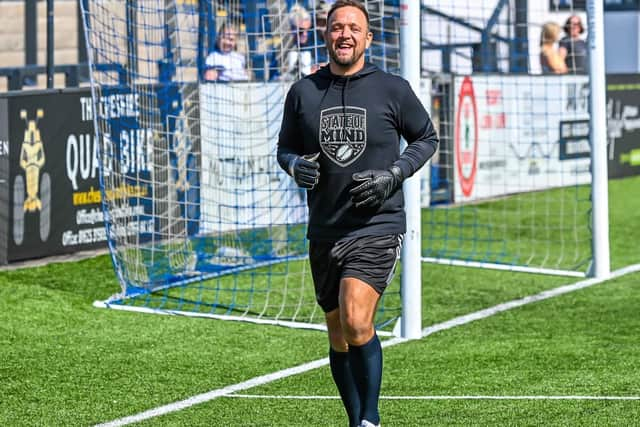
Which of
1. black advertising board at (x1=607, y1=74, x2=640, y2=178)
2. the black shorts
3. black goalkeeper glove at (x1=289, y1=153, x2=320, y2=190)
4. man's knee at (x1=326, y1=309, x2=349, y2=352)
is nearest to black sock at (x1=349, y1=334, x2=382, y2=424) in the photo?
man's knee at (x1=326, y1=309, x2=349, y2=352)

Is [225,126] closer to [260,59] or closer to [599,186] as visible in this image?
[260,59]

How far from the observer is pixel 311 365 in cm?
830

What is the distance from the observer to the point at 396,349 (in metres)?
8.78

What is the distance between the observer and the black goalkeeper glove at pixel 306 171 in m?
5.94

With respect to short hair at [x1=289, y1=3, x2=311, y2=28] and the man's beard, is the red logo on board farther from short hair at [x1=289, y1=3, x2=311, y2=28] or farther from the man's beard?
the man's beard

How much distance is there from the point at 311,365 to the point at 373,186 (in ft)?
8.81

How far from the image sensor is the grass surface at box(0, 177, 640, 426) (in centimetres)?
693

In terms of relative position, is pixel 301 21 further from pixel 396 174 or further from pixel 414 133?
pixel 396 174

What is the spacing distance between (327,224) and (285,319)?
3.95 meters

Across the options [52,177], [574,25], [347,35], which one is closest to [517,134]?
[574,25]

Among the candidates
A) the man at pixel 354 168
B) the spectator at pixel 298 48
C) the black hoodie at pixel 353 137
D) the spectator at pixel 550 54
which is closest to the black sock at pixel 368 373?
the man at pixel 354 168

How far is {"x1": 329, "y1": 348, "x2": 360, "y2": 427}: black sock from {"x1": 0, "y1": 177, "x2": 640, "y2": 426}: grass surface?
0.47 m

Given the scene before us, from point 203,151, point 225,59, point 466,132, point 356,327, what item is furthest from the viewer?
point 466,132

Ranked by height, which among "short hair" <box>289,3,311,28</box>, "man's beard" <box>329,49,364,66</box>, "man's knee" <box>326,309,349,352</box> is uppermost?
"short hair" <box>289,3,311,28</box>
